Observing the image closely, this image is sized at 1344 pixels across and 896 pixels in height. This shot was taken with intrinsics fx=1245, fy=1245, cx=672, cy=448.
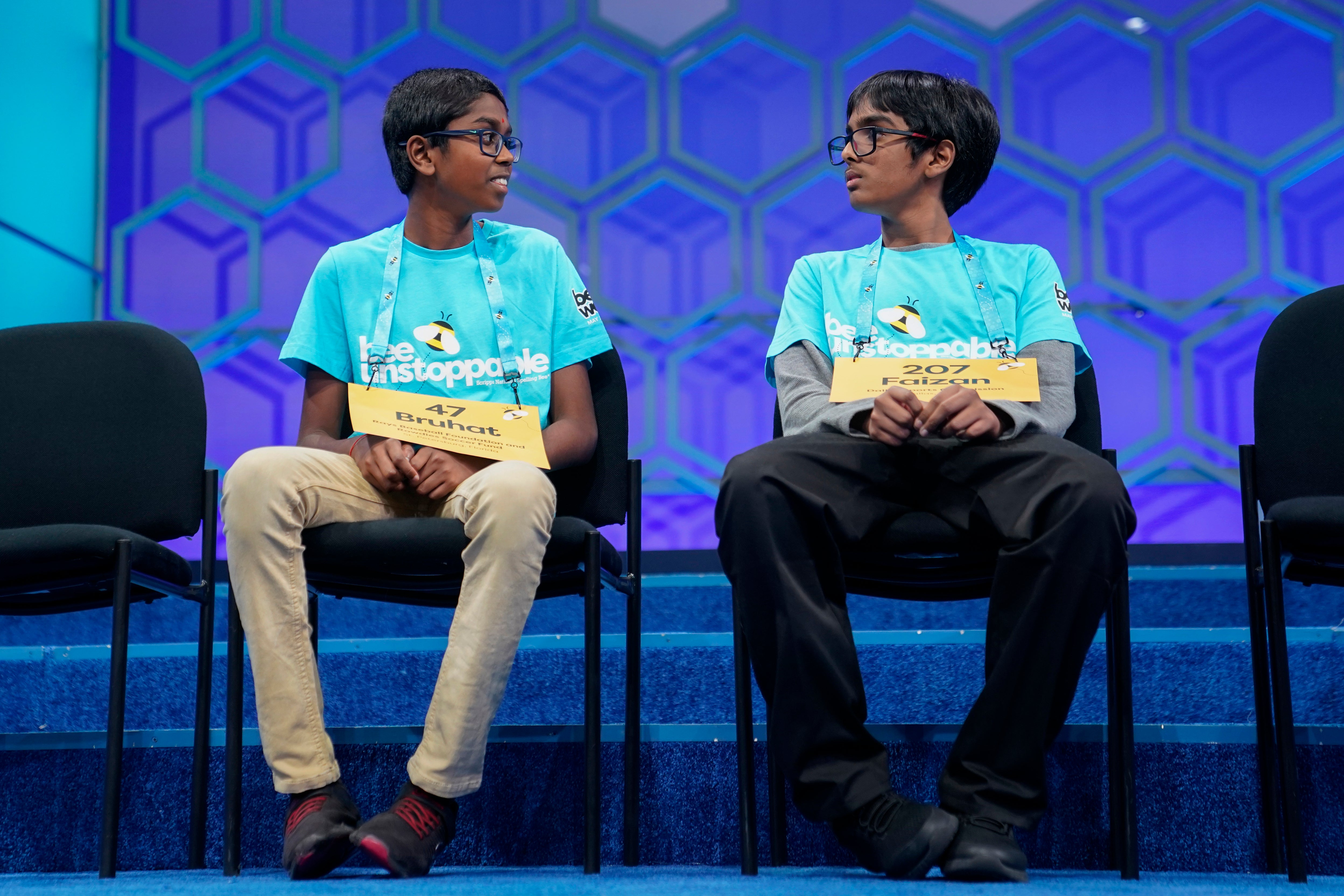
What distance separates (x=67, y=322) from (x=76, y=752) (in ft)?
2.27

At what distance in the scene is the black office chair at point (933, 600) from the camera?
5.24 ft

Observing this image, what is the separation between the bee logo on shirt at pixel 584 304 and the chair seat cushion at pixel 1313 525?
1048 mm

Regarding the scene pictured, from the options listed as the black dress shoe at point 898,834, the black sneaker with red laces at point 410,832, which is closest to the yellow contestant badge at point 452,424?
the black sneaker with red laces at point 410,832

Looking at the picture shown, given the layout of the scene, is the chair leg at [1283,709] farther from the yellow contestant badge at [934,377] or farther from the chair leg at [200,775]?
the chair leg at [200,775]

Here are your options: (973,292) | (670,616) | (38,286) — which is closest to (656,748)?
(973,292)

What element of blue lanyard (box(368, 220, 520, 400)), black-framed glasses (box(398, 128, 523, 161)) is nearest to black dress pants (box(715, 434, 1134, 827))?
blue lanyard (box(368, 220, 520, 400))

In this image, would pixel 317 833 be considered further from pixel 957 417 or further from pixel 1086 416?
pixel 1086 416

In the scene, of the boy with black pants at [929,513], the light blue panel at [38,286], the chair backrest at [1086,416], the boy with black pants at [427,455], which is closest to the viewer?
the boy with black pants at [929,513]

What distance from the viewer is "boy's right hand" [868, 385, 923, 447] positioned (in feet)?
5.34

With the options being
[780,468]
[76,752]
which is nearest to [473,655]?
[780,468]

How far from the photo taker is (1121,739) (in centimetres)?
160

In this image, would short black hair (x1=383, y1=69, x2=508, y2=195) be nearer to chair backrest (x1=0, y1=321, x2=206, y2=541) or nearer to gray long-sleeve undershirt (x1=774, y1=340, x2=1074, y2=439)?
chair backrest (x1=0, y1=321, x2=206, y2=541)

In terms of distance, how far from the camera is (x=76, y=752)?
186cm

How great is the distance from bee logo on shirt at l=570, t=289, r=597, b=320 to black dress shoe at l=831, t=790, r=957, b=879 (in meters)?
0.94
